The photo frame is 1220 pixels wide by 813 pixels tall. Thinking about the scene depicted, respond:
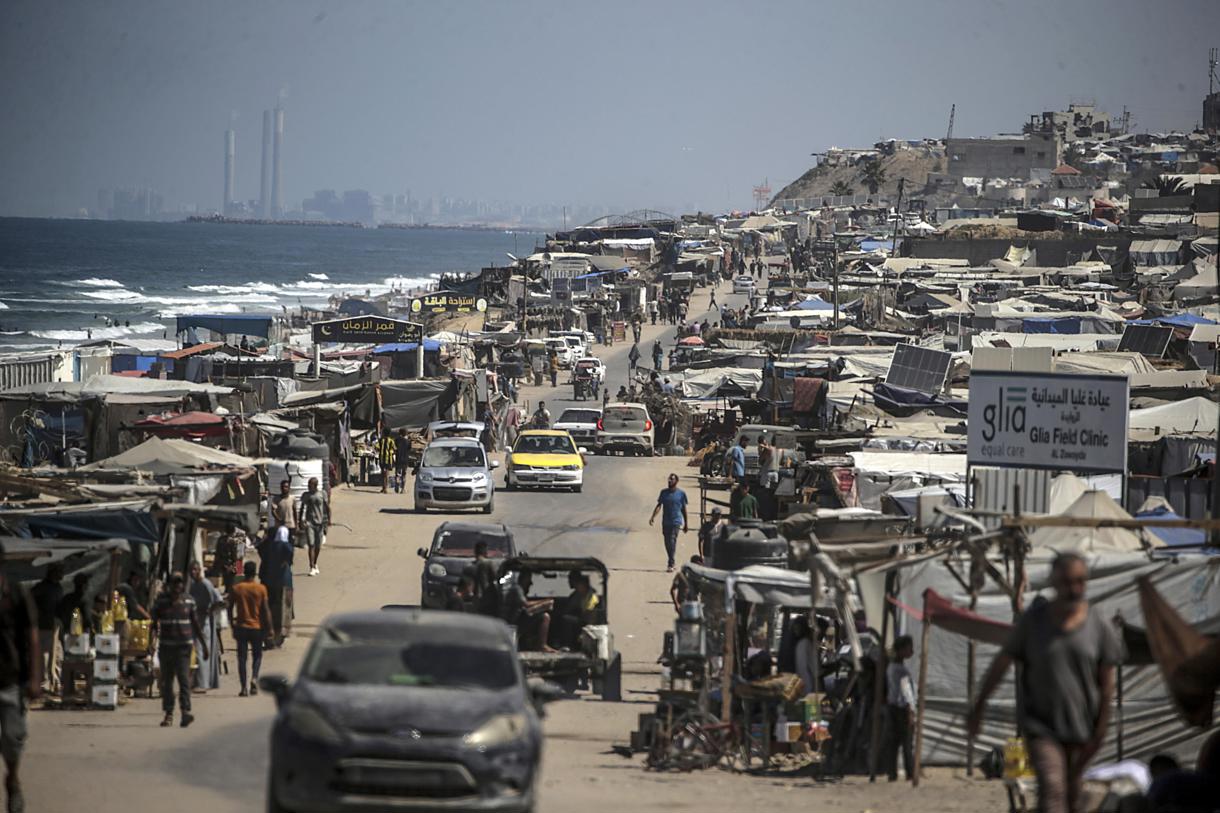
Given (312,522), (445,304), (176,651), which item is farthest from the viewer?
(445,304)

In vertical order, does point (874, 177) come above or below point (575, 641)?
above

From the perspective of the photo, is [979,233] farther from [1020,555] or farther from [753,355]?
[1020,555]

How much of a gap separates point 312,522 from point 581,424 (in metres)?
19.2

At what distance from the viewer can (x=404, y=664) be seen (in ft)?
32.8

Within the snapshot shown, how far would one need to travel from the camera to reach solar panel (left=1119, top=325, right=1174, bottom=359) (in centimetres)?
4387

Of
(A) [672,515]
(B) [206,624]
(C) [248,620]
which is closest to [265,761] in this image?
(C) [248,620]

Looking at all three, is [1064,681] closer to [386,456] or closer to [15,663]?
[15,663]

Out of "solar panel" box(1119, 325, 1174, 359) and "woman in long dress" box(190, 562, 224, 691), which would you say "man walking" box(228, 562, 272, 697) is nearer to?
"woman in long dress" box(190, 562, 224, 691)

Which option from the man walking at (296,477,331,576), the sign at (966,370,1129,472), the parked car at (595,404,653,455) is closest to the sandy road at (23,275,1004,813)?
the man walking at (296,477,331,576)

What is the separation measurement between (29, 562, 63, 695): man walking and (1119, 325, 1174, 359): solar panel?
33.7 metres

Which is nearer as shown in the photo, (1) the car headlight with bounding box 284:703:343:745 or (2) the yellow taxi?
(1) the car headlight with bounding box 284:703:343:745

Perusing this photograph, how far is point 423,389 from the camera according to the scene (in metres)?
38.3

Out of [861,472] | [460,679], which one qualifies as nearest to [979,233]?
[861,472]

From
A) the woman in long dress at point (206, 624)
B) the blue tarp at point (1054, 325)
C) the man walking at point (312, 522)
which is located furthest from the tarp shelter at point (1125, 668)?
the blue tarp at point (1054, 325)
